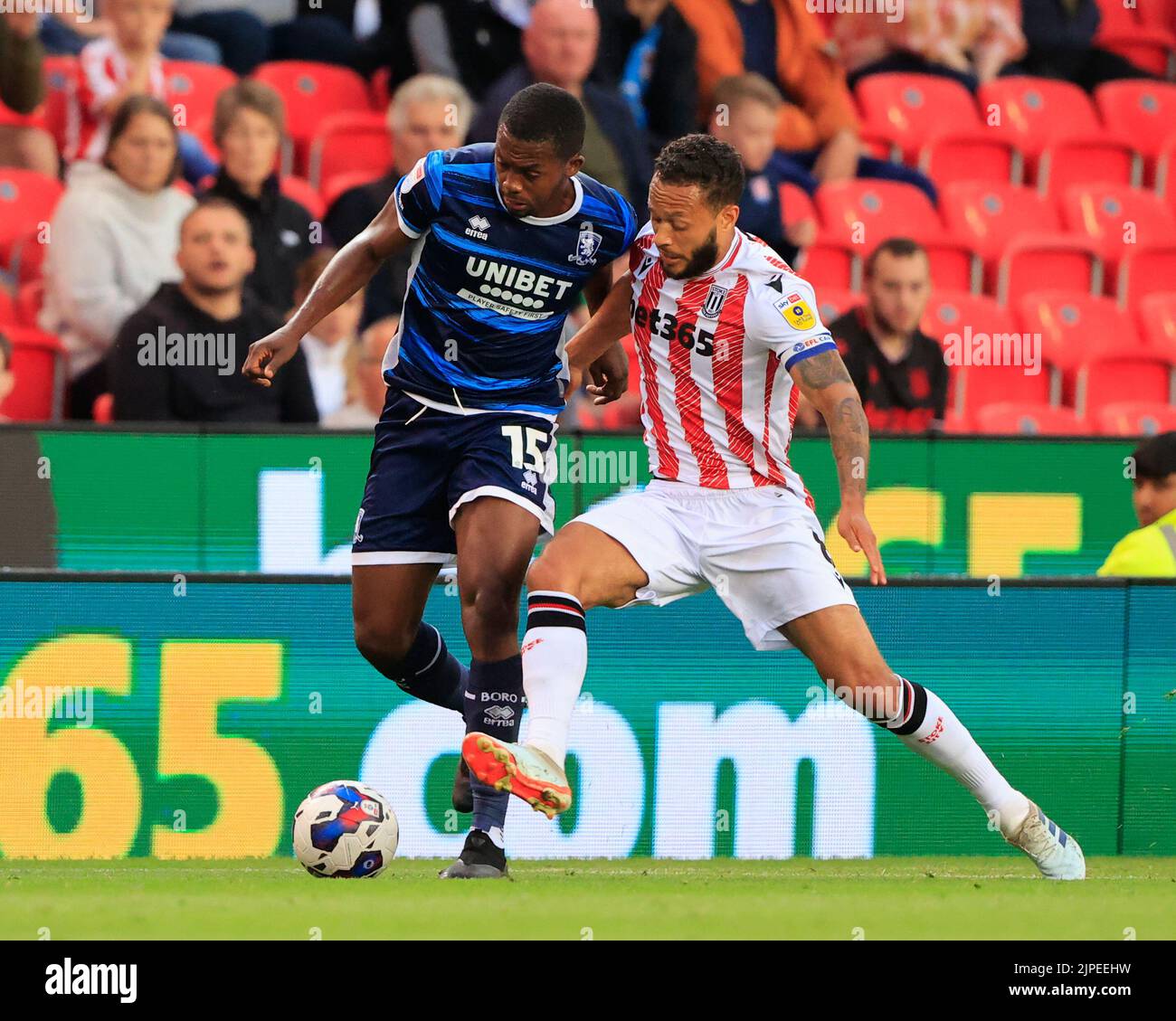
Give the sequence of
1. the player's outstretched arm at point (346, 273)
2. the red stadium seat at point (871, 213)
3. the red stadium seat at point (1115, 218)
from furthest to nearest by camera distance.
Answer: the red stadium seat at point (1115, 218) < the red stadium seat at point (871, 213) < the player's outstretched arm at point (346, 273)

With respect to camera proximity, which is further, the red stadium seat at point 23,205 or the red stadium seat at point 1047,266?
the red stadium seat at point 1047,266

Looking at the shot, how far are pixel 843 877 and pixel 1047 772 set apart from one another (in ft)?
4.96

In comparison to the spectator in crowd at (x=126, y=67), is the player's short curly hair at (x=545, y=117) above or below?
below

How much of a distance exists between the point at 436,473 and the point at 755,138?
17.7 feet

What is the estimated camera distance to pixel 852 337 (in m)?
9.23

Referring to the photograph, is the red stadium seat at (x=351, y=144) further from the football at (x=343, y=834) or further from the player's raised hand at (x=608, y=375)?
the football at (x=343, y=834)

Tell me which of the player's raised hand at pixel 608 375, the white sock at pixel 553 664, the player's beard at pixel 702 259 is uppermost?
Result: the player's beard at pixel 702 259

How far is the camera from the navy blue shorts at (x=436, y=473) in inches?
222

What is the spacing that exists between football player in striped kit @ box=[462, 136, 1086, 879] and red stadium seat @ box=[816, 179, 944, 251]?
6.22 metres

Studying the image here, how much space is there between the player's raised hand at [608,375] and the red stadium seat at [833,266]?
5669 millimetres

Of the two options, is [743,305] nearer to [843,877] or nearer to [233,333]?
[843,877]

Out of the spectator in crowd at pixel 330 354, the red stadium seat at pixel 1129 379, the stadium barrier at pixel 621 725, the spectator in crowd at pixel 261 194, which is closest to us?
the stadium barrier at pixel 621 725

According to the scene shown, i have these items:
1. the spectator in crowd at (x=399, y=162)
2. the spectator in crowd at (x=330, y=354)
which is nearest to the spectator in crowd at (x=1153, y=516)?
the spectator in crowd at (x=330, y=354)

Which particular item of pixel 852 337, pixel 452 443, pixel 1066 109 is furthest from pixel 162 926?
pixel 1066 109
